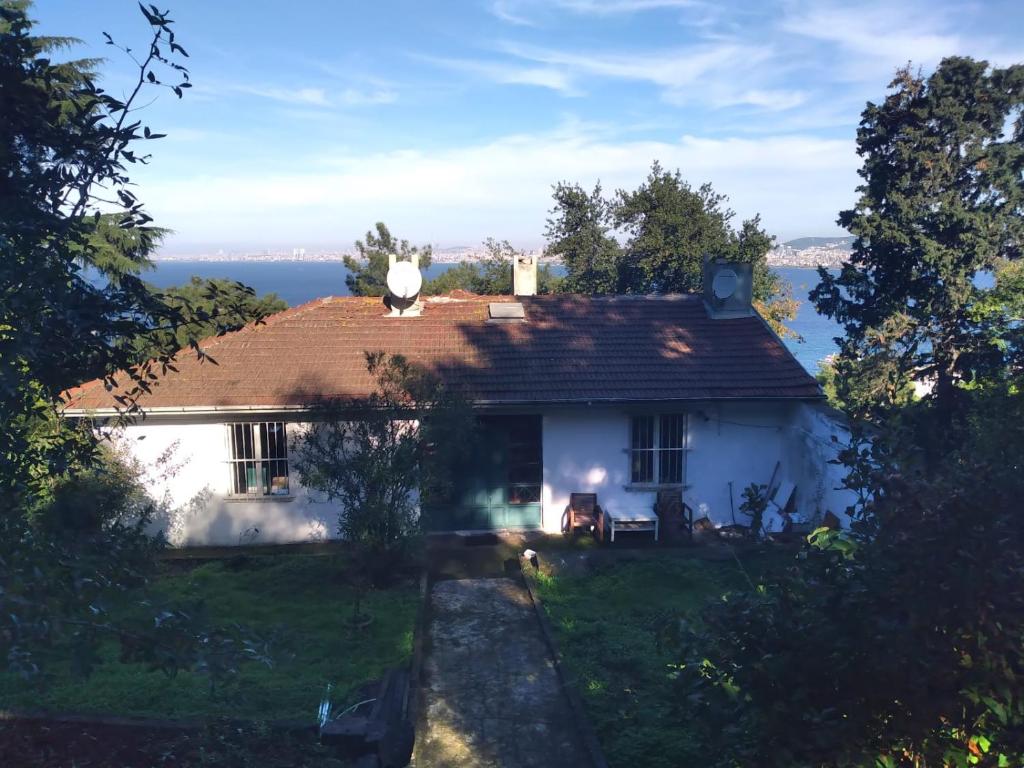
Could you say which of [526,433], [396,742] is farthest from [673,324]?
[396,742]

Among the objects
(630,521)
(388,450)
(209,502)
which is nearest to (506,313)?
(630,521)

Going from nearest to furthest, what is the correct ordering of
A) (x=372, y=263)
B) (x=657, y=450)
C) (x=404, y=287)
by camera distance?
(x=657, y=450)
(x=404, y=287)
(x=372, y=263)

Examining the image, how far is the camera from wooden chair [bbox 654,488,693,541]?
45.3ft

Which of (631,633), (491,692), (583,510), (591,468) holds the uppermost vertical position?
(591,468)

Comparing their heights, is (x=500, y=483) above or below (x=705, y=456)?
below

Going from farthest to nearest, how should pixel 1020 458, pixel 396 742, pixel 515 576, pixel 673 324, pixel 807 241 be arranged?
1. pixel 807 241
2. pixel 673 324
3. pixel 515 576
4. pixel 396 742
5. pixel 1020 458

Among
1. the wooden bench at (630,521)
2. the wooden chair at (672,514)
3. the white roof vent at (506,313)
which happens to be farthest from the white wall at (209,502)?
the wooden chair at (672,514)

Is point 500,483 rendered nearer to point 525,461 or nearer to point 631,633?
point 525,461

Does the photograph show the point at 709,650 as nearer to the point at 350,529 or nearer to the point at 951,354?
the point at 350,529

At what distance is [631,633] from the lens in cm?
949

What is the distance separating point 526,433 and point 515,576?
283cm

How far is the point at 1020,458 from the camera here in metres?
3.75

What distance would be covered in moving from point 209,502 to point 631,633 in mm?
7903

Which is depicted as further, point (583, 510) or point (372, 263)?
point (372, 263)
